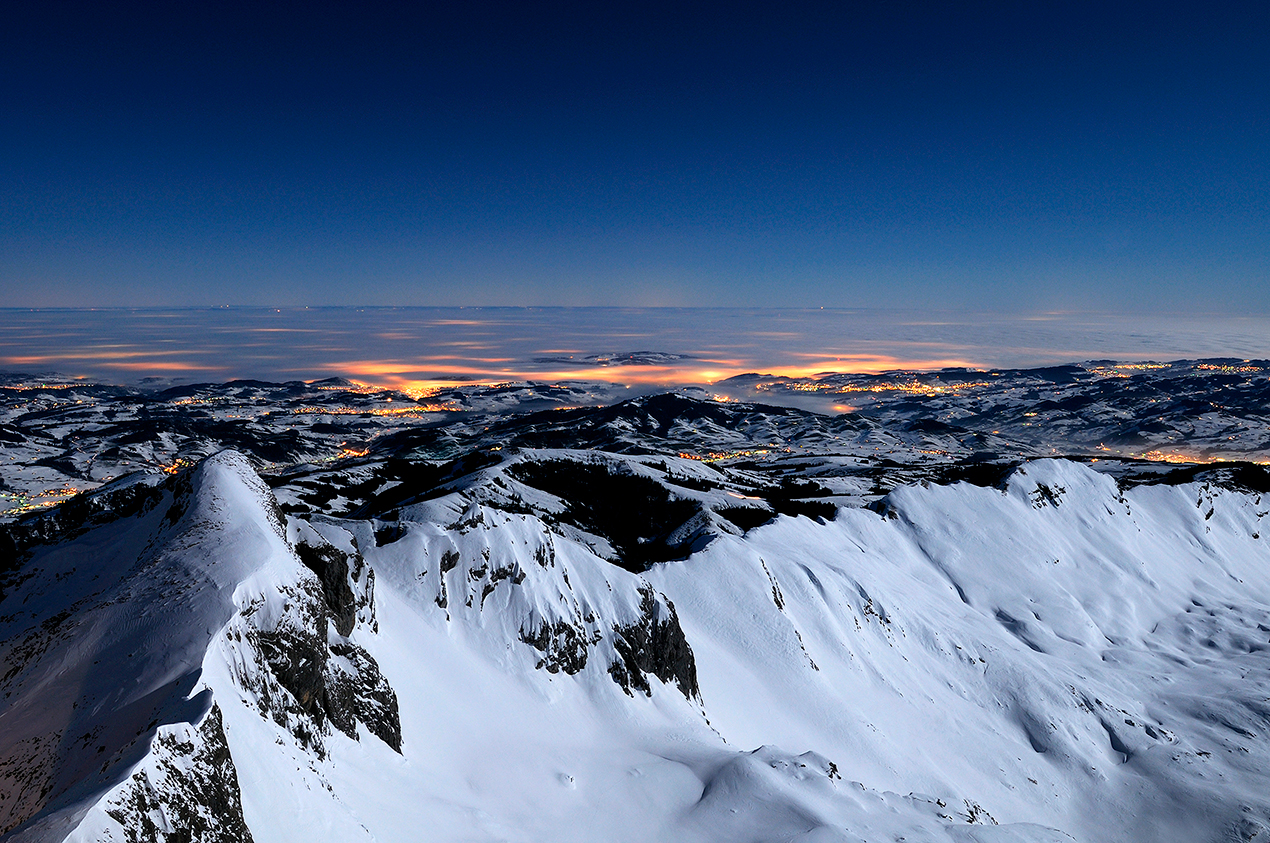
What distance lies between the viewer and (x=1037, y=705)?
2908 inches

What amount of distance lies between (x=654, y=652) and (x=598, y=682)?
22.2ft

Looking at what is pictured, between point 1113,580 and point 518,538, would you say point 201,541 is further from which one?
point 1113,580

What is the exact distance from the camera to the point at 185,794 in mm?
17609

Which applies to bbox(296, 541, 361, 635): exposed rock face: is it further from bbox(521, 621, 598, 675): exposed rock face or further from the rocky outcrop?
bbox(521, 621, 598, 675): exposed rock face

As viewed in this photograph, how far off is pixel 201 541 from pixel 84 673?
8.02 metres

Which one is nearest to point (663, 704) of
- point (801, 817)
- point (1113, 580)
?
point (801, 817)

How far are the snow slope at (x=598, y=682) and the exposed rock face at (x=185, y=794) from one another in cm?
8

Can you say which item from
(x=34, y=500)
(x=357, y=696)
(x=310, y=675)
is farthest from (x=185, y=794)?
(x=34, y=500)

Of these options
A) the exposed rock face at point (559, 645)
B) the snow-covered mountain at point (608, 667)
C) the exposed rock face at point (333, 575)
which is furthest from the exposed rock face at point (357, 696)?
the exposed rock face at point (559, 645)

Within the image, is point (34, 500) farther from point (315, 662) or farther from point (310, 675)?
point (310, 675)

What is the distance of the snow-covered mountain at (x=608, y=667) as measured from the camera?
22438mm

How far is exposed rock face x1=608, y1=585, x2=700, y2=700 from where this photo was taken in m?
51.2

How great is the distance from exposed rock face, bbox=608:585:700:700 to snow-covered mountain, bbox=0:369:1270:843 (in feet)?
0.99

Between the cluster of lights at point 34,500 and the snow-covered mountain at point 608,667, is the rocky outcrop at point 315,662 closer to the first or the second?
the snow-covered mountain at point 608,667
